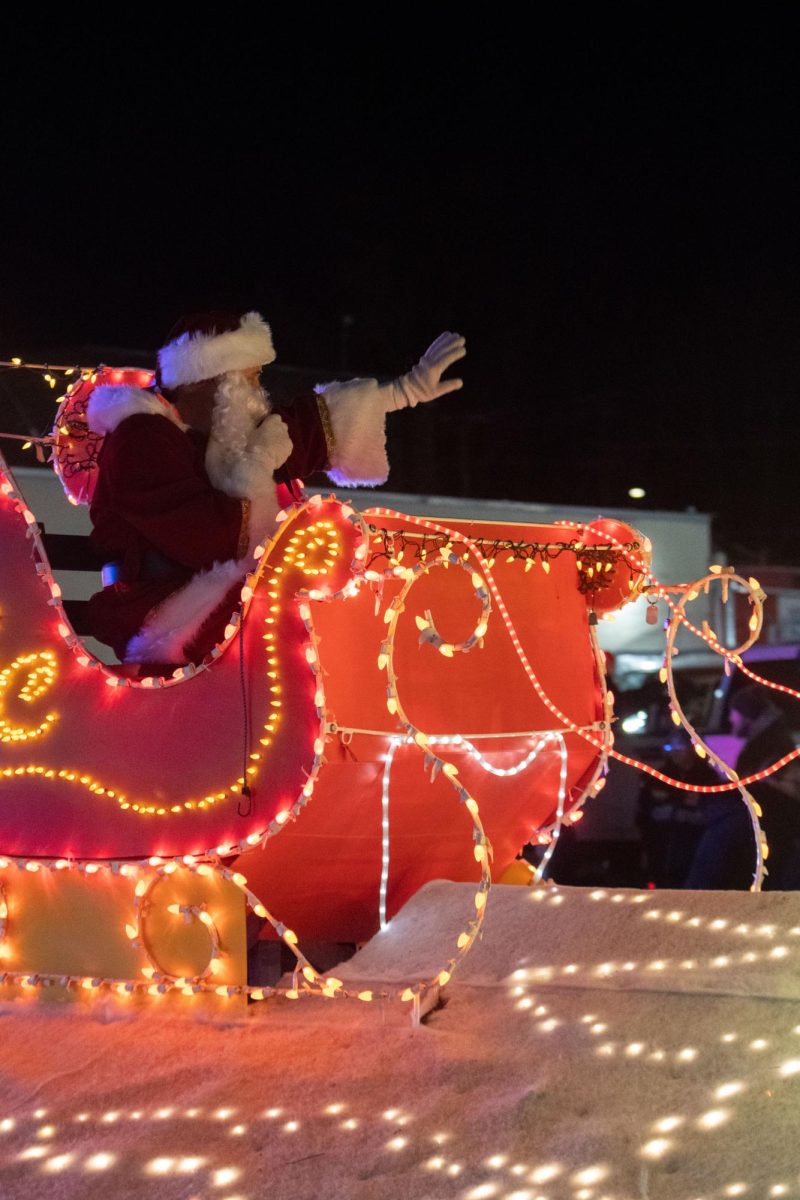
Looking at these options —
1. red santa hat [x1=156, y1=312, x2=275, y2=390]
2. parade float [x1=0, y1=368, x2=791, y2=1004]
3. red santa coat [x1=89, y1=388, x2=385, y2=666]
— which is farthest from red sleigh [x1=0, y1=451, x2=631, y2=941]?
red santa hat [x1=156, y1=312, x2=275, y2=390]

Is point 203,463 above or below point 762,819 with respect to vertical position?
above

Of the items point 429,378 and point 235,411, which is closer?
point 235,411

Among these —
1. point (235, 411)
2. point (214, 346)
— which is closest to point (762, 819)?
point (235, 411)

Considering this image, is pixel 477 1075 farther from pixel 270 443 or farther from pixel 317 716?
pixel 270 443

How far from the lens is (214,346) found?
3.39 metres

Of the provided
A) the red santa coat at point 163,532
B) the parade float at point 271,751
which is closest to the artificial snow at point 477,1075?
the parade float at point 271,751

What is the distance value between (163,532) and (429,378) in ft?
2.92

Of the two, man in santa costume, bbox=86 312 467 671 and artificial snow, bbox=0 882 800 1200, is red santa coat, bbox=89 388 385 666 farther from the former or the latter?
artificial snow, bbox=0 882 800 1200

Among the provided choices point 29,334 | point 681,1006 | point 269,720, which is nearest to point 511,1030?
point 681,1006

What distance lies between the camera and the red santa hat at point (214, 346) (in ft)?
11.1

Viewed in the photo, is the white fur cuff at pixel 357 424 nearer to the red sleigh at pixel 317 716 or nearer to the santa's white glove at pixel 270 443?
the santa's white glove at pixel 270 443

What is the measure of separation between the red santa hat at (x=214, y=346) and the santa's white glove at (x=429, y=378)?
0.39m

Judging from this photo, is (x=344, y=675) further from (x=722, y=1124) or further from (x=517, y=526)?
(x=722, y=1124)

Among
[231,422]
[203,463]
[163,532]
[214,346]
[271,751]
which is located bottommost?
[271,751]
